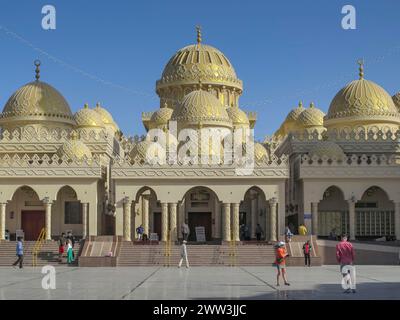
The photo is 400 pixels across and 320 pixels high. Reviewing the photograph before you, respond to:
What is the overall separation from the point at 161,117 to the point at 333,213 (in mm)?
14752

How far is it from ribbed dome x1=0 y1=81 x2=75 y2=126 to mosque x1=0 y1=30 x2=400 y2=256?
68 mm

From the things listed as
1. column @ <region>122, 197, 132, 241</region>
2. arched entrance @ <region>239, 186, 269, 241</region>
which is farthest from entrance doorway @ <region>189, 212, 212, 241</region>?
column @ <region>122, 197, 132, 241</region>

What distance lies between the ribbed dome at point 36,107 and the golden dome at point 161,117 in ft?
19.8

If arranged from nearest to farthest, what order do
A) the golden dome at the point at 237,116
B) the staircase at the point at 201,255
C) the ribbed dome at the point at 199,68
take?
the staircase at the point at 201,255 < the golden dome at the point at 237,116 < the ribbed dome at the point at 199,68

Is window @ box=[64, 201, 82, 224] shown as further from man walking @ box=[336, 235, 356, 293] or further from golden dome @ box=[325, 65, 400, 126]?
man walking @ box=[336, 235, 356, 293]

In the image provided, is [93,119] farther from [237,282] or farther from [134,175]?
[237,282]

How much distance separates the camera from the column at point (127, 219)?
4166 cm

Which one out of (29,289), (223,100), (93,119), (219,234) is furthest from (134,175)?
(29,289)

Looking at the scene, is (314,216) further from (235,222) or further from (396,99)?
(396,99)

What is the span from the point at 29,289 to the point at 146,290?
10.3 ft

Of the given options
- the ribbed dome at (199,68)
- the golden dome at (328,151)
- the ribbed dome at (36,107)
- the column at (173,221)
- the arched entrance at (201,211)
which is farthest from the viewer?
the ribbed dome at (199,68)

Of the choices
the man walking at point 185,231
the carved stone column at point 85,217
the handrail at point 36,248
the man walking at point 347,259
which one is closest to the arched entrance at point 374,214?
the man walking at point 185,231

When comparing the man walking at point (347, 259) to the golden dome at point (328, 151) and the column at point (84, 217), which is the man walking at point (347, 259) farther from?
the column at point (84, 217)

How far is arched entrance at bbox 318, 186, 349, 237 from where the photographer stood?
44375mm
